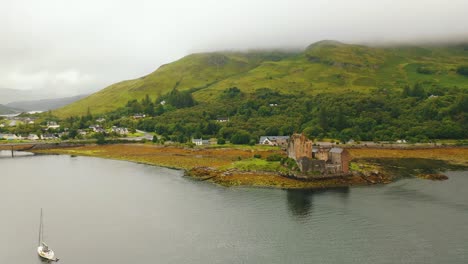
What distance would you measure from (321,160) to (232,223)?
30.5 metres

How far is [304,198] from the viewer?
66.2m

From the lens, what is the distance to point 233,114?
181m

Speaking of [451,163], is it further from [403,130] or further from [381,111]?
[381,111]

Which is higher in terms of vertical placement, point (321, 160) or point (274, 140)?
point (274, 140)

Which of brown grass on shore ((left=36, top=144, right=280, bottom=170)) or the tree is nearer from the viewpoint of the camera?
brown grass on shore ((left=36, top=144, right=280, bottom=170))

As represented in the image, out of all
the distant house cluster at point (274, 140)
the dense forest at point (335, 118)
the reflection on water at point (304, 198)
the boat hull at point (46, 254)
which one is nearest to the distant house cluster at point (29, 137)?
the dense forest at point (335, 118)

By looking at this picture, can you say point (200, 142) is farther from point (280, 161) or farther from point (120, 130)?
point (120, 130)

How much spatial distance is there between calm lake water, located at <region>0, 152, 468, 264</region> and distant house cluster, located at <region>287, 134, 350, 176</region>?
25.6 feet

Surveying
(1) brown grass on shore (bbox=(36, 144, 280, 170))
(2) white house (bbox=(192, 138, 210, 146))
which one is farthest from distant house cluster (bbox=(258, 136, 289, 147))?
(2) white house (bbox=(192, 138, 210, 146))

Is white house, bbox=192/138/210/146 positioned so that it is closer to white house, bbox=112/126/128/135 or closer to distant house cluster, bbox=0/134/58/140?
white house, bbox=112/126/128/135

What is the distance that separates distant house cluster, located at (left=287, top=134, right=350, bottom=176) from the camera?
7825 centimetres

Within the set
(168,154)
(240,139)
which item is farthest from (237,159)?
(240,139)

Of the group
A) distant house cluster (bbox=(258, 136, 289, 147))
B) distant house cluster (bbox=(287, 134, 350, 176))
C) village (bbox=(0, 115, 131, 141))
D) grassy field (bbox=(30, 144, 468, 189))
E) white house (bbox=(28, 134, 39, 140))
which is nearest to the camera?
grassy field (bbox=(30, 144, 468, 189))

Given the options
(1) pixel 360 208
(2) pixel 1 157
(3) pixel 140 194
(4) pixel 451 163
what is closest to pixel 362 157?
(4) pixel 451 163
